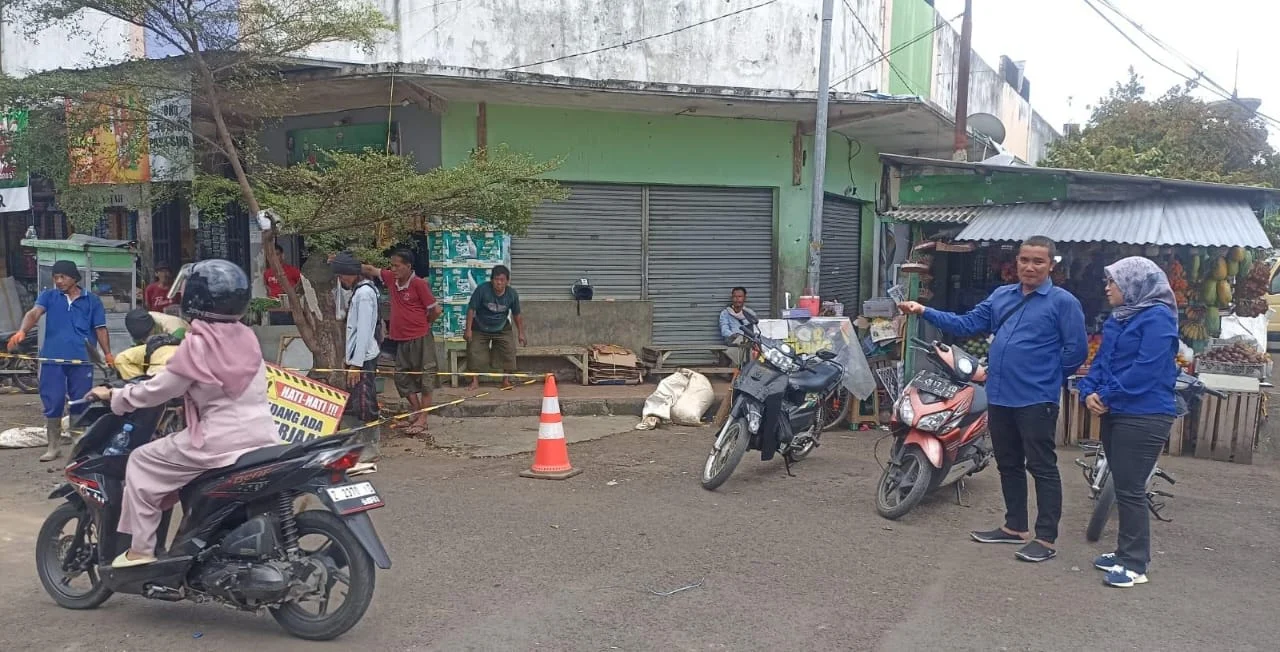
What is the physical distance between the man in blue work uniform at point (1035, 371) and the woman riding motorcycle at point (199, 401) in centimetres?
353

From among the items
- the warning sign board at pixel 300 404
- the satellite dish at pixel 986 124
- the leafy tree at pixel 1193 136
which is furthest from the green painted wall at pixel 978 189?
the leafy tree at pixel 1193 136

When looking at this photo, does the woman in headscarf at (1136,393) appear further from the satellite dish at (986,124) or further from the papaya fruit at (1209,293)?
the satellite dish at (986,124)

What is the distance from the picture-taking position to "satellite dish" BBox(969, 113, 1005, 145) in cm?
1468

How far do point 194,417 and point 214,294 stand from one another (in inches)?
20.2

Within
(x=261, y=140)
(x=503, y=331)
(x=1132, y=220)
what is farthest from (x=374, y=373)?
(x=1132, y=220)

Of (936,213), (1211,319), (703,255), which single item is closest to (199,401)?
(936,213)

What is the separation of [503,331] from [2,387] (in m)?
6.26

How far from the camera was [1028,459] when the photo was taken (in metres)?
5.37

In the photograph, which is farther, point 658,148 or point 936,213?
point 658,148

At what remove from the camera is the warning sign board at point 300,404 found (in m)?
6.11

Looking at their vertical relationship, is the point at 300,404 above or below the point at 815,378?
below

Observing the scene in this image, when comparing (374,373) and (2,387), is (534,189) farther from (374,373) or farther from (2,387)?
(2,387)

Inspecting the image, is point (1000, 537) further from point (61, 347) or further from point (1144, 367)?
point (61, 347)

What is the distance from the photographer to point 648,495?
6719 millimetres
